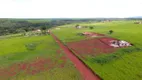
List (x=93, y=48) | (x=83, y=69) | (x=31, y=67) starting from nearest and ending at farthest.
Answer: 1. (x=83, y=69)
2. (x=31, y=67)
3. (x=93, y=48)

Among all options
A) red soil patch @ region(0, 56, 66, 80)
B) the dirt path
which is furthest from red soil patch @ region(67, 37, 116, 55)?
red soil patch @ region(0, 56, 66, 80)

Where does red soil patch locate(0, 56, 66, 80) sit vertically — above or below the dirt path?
below

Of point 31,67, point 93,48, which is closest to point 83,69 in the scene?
point 31,67

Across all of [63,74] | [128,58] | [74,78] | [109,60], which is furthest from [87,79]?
[128,58]

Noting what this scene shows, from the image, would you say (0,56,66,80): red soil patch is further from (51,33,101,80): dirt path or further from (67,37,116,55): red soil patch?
(67,37,116,55): red soil patch

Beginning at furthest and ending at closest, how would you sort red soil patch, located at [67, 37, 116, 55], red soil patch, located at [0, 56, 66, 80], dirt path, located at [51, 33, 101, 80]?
red soil patch, located at [67, 37, 116, 55] → red soil patch, located at [0, 56, 66, 80] → dirt path, located at [51, 33, 101, 80]

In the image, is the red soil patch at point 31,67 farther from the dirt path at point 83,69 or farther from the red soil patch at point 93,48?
the red soil patch at point 93,48

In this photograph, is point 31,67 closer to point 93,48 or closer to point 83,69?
point 83,69

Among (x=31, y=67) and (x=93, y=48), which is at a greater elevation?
(x=93, y=48)

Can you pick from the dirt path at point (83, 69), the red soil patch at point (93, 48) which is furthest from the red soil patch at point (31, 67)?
the red soil patch at point (93, 48)
